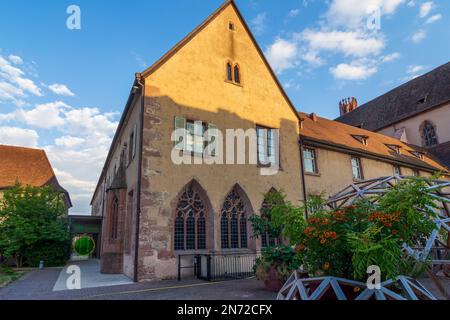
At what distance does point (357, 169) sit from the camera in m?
20.2

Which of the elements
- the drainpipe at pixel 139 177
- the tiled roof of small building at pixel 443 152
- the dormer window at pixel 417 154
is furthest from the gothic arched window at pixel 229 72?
the tiled roof of small building at pixel 443 152

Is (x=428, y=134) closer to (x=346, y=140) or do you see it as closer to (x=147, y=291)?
(x=346, y=140)

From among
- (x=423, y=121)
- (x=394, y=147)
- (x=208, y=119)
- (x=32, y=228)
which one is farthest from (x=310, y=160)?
(x=423, y=121)

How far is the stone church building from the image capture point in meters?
11.8

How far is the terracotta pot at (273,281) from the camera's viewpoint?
28.3 ft

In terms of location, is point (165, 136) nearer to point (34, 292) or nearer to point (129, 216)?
point (129, 216)

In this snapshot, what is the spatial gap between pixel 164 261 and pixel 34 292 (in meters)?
4.29

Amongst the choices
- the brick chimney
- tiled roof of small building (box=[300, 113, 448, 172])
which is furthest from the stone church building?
the brick chimney

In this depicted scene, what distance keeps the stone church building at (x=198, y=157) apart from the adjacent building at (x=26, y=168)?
556 inches

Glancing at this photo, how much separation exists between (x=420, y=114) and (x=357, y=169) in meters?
20.5

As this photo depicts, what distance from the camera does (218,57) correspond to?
15508 millimetres

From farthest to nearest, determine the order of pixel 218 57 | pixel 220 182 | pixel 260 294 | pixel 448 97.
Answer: pixel 448 97 → pixel 218 57 → pixel 220 182 → pixel 260 294

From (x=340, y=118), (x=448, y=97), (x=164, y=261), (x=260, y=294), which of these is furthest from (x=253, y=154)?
(x=340, y=118)

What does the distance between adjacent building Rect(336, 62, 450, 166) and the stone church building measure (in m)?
23.3
